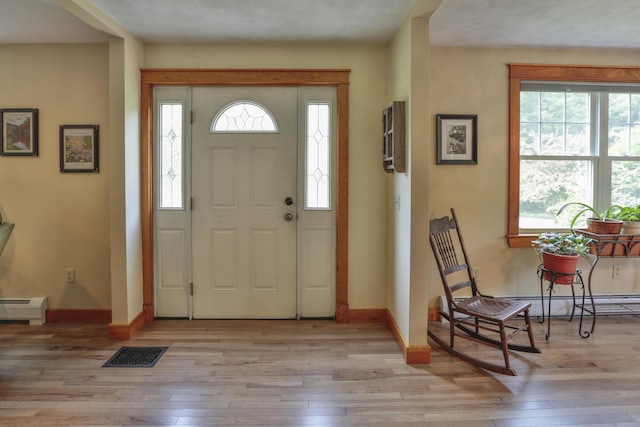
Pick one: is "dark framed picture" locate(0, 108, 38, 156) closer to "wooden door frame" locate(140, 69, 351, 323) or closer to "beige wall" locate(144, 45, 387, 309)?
"wooden door frame" locate(140, 69, 351, 323)

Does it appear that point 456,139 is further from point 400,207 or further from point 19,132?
point 19,132

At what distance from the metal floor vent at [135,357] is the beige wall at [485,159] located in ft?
7.35

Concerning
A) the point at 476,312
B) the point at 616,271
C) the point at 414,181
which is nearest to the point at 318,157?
the point at 414,181

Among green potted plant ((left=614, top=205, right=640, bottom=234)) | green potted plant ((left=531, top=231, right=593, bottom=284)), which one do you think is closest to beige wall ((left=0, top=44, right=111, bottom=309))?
green potted plant ((left=531, top=231, right=593, bottom=284))

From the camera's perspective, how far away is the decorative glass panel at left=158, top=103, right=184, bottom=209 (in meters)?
3.28

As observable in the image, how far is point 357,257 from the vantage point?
3309 millimetres

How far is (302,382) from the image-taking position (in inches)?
91.9

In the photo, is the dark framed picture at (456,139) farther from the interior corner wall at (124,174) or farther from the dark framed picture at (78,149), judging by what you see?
the dark framed picture at (78,149)

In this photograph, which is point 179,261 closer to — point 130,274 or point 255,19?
point 130,274

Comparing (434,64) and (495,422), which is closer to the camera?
(495,422)

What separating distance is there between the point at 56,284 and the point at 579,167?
4658mm

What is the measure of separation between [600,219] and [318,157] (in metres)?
2.38

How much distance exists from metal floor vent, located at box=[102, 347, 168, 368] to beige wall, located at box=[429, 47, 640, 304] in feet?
7.35

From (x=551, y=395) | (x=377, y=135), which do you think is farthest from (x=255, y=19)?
(x=551, y=395)
